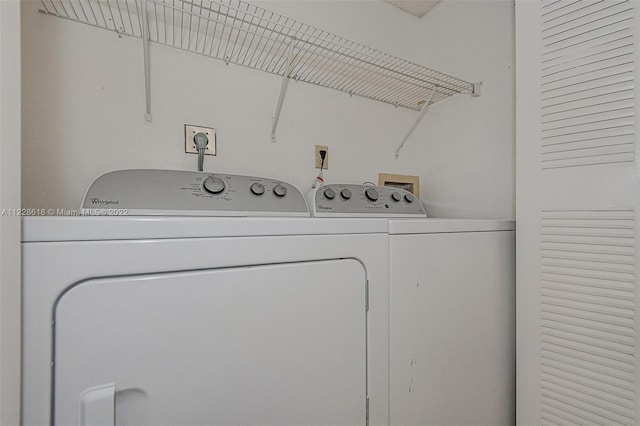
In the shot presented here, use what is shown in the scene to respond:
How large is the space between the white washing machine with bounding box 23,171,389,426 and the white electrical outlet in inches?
11.1

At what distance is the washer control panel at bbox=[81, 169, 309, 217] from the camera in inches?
35.4

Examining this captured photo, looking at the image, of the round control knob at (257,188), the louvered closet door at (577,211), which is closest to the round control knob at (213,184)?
the round control knob at (257,188)

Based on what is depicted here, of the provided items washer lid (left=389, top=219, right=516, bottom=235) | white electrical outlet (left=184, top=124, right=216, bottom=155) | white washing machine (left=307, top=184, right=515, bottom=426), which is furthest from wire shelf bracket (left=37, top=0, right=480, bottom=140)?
washer lid (left=389, top=219, right=516, bottom=235)

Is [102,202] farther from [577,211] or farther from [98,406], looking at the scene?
[577,211]

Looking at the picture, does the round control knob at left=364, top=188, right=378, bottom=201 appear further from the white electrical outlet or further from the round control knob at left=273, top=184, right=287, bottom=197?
the white electrical outlet

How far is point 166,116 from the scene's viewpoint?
1190 millimetres

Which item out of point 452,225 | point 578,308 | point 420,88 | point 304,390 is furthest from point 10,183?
point 420,88

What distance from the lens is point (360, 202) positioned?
4.33 feet

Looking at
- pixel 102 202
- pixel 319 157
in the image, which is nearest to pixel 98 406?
pixel 102 202

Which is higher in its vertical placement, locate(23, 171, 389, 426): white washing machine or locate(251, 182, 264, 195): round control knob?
locate(251, 182, 264, 195): round control knob

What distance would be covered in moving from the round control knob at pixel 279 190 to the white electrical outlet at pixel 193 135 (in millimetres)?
340

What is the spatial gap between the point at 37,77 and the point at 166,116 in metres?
0.40

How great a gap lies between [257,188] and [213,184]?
0.16m

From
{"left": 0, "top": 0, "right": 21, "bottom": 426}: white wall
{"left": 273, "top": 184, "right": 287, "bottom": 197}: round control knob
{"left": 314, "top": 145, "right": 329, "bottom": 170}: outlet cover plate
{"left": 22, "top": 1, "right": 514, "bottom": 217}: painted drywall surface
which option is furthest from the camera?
{"left": 314, "top": 145, "right": 329, "bottom": 170}: outlet cover plate
